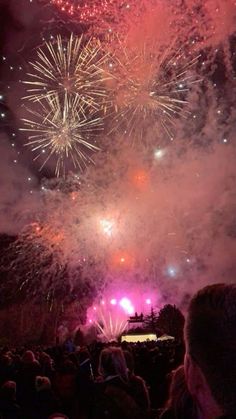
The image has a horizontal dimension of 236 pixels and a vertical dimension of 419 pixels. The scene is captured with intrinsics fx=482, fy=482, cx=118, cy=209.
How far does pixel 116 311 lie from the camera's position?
23344 millimetres

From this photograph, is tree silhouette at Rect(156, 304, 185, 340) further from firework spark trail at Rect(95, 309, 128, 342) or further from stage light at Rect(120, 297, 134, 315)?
Result: stage light at Rect(120, 297, 134, 315)

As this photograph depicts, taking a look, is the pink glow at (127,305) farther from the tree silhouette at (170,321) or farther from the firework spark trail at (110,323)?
the tree silhouette at (170,321)

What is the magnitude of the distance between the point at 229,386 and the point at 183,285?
72.2 feet

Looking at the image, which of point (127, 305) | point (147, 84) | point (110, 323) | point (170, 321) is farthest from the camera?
point (127, 305)

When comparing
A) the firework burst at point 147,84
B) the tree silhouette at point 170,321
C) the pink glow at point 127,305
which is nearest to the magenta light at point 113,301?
the pink glow at point 127,305

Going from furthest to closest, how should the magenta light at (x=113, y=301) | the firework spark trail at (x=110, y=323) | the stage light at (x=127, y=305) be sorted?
the magenta light at (x=113, y=301), the stage light at (x=127, y=305), the firework spark trail at (x=110, y=323)

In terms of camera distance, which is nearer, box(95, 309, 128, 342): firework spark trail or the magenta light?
box(95, 309, 128, 342): firework spark trail

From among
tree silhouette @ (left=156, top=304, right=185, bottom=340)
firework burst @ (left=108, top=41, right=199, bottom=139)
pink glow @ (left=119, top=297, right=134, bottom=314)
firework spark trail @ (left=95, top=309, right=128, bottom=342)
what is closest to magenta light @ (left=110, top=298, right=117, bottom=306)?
pink glow @ (left=119, top=297, right=134, bottom=314)

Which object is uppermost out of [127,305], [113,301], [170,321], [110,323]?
[113,301]

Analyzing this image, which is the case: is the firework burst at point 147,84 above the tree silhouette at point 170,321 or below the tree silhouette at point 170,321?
above

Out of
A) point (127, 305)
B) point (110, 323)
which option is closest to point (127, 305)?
point (127, 305)

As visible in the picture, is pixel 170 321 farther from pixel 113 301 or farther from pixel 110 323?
pixel 113 301

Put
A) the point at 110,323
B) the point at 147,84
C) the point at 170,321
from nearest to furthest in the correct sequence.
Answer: the point at 147,84
the point at 170,321
the point at 110,323

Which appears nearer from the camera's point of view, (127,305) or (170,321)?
(170,321)
